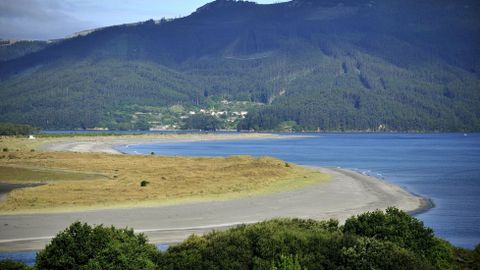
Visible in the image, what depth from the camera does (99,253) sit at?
73.8 ft

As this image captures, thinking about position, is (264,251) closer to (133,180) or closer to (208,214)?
(208,214)

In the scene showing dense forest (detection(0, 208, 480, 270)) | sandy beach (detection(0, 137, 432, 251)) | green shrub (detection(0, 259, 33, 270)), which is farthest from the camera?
sandy beach (detection(0, 137, 432, 251))

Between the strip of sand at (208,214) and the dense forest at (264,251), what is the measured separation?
12.9 meters

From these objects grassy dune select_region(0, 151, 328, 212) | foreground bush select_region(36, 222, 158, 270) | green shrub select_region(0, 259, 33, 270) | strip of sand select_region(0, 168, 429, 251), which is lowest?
strip of sand select_region(0, 168, 429, 251)

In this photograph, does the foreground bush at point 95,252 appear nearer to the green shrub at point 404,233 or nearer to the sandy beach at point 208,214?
the green shrub at point 404,233

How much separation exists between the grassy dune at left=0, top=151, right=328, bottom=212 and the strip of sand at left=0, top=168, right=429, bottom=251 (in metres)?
3.10

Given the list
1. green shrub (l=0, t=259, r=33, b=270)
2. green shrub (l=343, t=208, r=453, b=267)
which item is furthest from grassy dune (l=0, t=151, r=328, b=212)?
green shrub (l=343, t=208, r=453, b=267)

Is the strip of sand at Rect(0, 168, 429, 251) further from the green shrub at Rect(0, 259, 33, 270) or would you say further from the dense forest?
the dense forest

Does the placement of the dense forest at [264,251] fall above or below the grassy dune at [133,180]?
above

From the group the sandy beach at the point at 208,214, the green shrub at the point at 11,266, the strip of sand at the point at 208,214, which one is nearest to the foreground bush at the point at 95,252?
the green shrub at the point at 11,266

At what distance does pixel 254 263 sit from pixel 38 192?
37754 millimetres

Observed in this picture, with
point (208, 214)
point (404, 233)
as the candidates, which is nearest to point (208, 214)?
point (208, 214)

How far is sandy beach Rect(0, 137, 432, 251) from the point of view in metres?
39.6

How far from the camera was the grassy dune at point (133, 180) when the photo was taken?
2056 inches
